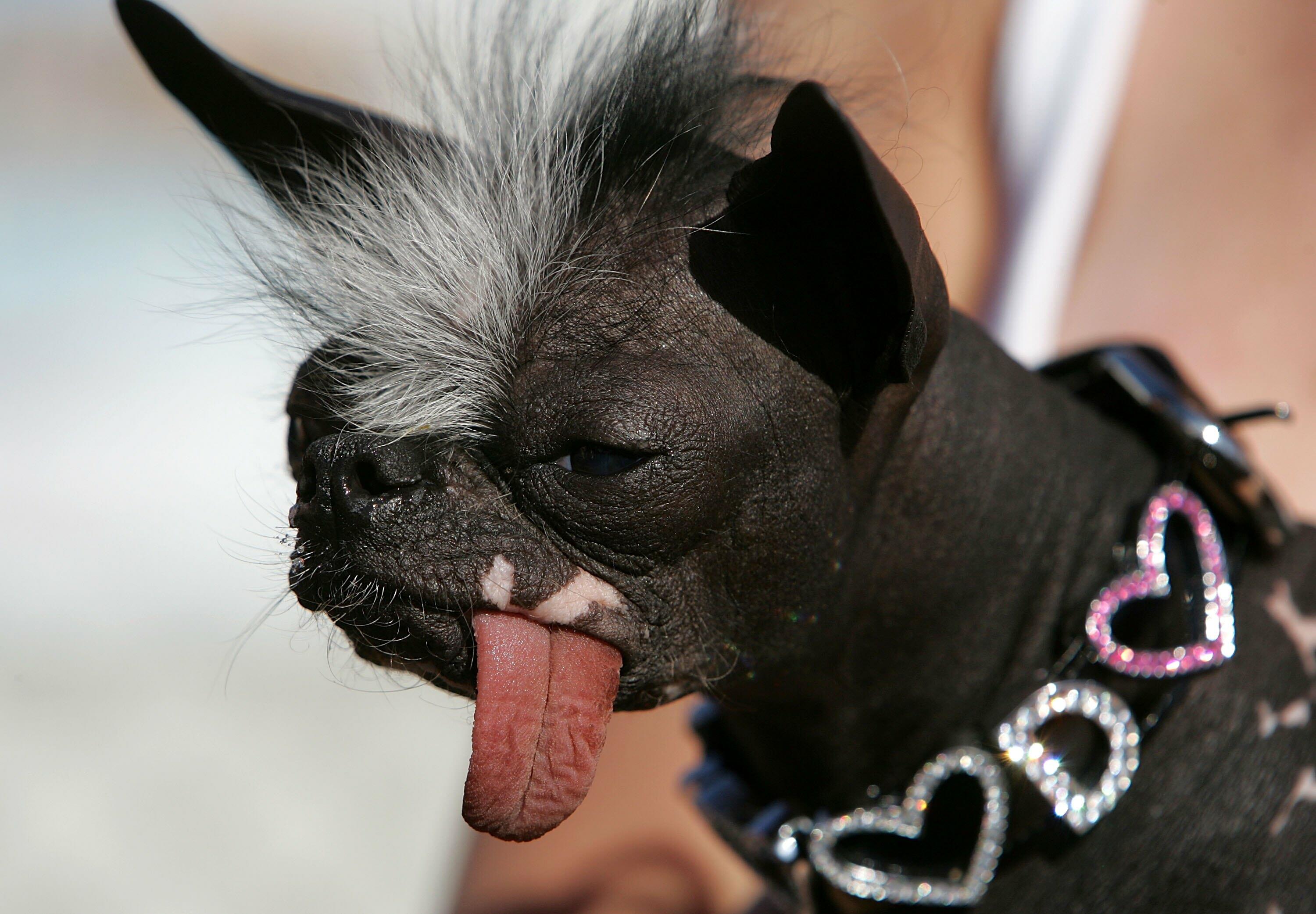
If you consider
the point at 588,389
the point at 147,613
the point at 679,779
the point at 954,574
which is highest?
the point at 588,389

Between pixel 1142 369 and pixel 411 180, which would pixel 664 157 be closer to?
pixel 411 180

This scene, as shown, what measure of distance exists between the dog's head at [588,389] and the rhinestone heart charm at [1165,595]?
0.21 meters

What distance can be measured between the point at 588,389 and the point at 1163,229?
1.21m

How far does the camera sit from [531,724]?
57 centimetres

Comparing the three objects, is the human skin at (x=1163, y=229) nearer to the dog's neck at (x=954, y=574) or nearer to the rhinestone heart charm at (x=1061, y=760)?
the dog's neck at (x=954, y=574)

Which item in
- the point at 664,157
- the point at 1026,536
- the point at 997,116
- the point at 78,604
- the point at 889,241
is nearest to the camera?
the point at 889,241

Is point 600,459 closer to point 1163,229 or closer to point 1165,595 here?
point 1165,595

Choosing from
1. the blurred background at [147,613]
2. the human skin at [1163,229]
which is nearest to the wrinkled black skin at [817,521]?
the human skin at [1163,229]

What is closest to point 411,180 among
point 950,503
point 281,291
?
point 281,291

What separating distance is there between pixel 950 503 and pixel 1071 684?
→ 0.53 feet

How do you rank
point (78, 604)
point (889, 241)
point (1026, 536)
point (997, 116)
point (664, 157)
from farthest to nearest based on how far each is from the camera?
point (78, 604) < point (997, 116) < point (1026, 536) < point (664, 157) < point (889, 241)

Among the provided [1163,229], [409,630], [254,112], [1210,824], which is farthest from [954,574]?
[1163,229]

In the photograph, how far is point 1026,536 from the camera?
763 millimetres

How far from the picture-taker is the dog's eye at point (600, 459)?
565 millimetres
